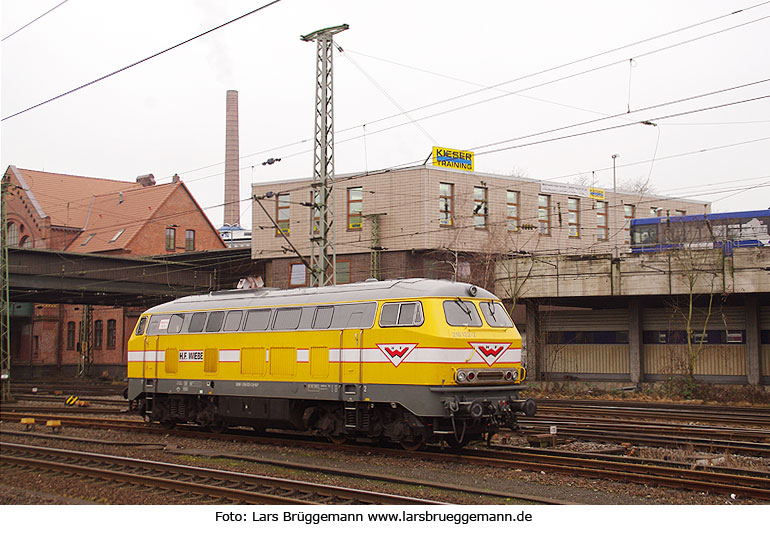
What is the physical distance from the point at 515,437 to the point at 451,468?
4.58m

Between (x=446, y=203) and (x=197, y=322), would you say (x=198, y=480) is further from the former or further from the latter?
(x=446, y=203)

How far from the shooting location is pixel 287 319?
17359 millimetres

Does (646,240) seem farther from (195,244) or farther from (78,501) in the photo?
(195,244)

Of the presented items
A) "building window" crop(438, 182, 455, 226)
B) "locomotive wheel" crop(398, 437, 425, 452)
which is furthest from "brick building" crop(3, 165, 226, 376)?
"locomotive wheel" crop(398, 437, 425, 452)

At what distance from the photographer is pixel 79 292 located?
142 feet

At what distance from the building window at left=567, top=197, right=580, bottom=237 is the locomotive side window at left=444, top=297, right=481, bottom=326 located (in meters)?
31.5

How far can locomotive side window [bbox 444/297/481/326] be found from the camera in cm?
1493

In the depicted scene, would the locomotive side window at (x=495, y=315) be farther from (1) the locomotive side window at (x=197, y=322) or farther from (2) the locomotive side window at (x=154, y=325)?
(2) the locomotive side window at (x=154, y=325)

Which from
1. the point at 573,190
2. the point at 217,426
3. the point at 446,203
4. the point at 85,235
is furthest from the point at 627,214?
the point at 85,235

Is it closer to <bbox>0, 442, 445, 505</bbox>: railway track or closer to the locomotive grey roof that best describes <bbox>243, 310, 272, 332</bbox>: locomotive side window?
the locomotive grey roof

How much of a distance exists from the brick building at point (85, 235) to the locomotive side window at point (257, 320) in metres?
41.3

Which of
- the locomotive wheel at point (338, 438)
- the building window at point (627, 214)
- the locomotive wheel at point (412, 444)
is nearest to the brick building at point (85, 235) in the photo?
the building window at point (627, 214)

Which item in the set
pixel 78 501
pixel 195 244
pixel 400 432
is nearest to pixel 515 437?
pixel 400 432

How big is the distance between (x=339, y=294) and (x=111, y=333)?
46.7 m
